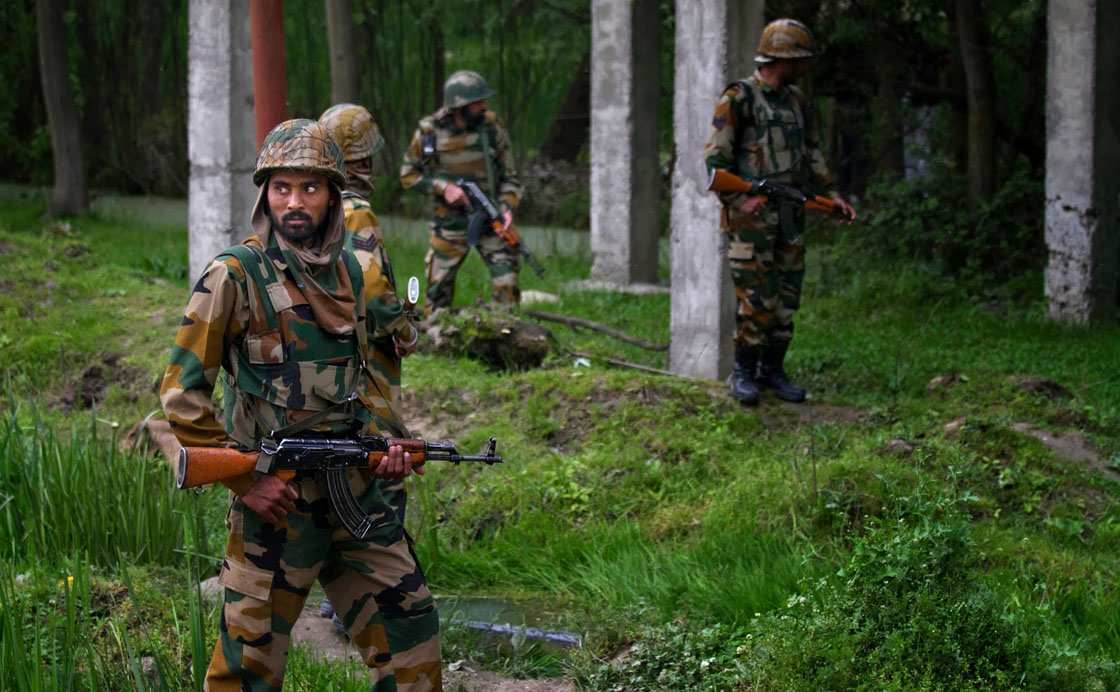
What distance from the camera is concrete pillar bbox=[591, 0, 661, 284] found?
1135 cm

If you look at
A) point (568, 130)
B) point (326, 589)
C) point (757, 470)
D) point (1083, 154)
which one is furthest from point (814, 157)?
point (568, 130)

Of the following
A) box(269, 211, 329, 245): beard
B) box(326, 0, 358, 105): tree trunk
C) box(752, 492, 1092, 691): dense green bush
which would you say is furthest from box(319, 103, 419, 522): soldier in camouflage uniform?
box(326, 0, 358, 105): tree trunk

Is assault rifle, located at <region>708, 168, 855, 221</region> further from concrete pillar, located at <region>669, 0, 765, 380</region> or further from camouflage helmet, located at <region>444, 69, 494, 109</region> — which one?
camouflage helmet, located at <region>444, 69, 494, 109</region>

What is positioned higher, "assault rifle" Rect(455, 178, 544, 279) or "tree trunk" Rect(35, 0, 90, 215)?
"tree trunk" Rect(35, 0, 90, 215)

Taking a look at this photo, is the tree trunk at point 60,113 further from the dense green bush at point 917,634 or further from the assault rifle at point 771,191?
the dense green bush at point 917,634

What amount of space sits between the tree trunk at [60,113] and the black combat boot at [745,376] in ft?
35.4

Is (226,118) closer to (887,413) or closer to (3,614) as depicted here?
(887,413)

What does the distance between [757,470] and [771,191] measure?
1530mm

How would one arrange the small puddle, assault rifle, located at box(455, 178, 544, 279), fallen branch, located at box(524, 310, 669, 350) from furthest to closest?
assault rifle, located at box(455, 178, 544, 279) < fallen branch, located at box(524, 310, 669, 350) < the small puddle

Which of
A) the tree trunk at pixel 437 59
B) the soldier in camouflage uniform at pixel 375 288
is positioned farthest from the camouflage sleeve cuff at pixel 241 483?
the tree trunk at pixel 437 59

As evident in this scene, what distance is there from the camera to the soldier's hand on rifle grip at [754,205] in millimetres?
6633

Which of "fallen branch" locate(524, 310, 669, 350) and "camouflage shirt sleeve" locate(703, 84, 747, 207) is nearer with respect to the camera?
"camouflage shirt sleeve" locate(703, 84, 747, 207)

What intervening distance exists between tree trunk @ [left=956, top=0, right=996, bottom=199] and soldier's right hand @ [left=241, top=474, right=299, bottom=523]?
354 inches

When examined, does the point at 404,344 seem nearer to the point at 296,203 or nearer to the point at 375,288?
the point at 375,288
